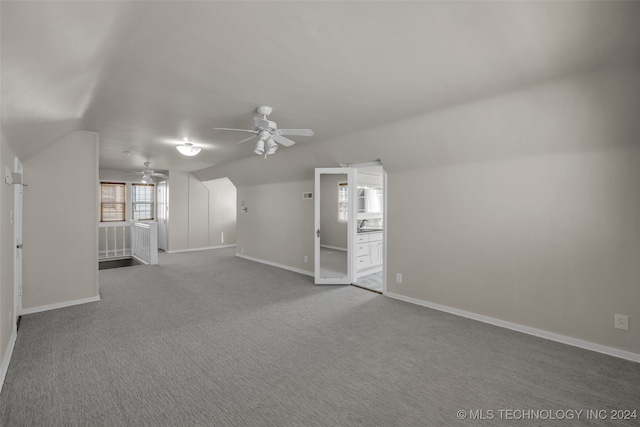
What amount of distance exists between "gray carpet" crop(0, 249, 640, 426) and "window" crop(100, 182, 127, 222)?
6.13m

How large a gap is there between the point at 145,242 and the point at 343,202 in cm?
542

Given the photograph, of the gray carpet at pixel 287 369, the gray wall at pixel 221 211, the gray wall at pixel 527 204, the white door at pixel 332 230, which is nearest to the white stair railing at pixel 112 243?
the gray wall at pixel 221 211

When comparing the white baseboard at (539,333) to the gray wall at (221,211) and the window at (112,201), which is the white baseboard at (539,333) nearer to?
the gray wall at (221,211)

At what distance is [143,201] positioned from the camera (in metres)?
9.91

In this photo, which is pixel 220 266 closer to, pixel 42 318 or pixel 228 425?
pixel 42 318

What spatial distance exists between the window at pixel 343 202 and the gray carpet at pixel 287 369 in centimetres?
175

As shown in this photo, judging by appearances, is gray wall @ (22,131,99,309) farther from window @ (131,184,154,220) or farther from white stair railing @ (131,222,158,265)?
window @ (131,184,154,220)

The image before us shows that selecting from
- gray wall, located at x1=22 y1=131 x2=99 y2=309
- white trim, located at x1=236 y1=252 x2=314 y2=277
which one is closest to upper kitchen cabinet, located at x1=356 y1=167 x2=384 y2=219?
white trim, located at x1=236 y1=252 x2=314 y2=277

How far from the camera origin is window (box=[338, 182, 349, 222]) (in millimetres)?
5379

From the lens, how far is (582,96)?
2633mm

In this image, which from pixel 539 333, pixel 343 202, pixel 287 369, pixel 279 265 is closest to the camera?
pixel 287 369

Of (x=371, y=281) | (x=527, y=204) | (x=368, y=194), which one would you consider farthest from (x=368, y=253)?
(x=527, y=204)

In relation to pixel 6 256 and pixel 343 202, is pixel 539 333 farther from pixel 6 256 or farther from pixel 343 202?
pixel 6 256

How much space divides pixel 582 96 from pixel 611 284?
72.4 inches
